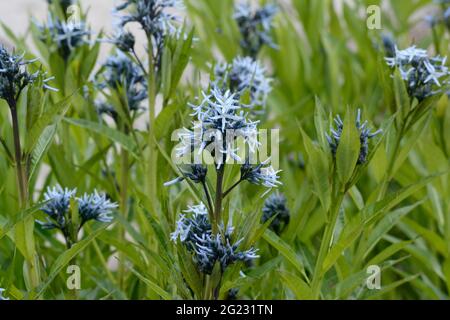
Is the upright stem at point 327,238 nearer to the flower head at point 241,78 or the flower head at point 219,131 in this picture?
the flower head at point 219,131

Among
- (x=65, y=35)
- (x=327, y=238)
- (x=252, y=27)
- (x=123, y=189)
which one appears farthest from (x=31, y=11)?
(x=327, y=238)

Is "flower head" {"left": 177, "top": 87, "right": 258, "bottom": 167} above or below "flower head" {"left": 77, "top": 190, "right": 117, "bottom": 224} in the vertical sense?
above

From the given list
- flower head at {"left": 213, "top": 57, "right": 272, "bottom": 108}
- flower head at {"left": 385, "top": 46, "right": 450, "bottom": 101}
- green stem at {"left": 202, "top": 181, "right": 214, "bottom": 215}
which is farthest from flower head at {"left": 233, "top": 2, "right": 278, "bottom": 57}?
green stem at {"left": 202, "top": 181, "right": 214, "bottom": 215}

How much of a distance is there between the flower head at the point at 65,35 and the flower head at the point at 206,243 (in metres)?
0.61

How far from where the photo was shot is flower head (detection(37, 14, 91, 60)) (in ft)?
5.39

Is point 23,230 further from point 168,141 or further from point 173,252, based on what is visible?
point 168,141

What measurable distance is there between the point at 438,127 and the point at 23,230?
2.85 feet

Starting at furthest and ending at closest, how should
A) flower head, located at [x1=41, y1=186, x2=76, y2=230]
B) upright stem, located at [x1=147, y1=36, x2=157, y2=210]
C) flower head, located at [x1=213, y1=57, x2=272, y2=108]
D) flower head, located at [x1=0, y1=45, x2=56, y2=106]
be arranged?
flower head, located at [x1=213, y1=57, x2=272, y2=108]
upright stem, located at [x1=147, y1=36, x2=157, y2=210]
flower head, located at [x1=41, y1=186, x2=76, y2=230]
flower head, located at [x1=0, y1=45, x2=56, y2=106]

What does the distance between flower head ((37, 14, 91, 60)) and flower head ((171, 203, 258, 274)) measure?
61cm

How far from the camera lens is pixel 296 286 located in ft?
4.09

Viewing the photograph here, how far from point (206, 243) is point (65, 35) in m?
0.68

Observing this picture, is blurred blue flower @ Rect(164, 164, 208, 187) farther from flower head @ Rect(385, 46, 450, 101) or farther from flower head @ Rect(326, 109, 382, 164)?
flower head @ Rect(385, 46, 450, 101)

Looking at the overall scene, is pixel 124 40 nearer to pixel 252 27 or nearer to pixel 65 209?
pixel 65 209
